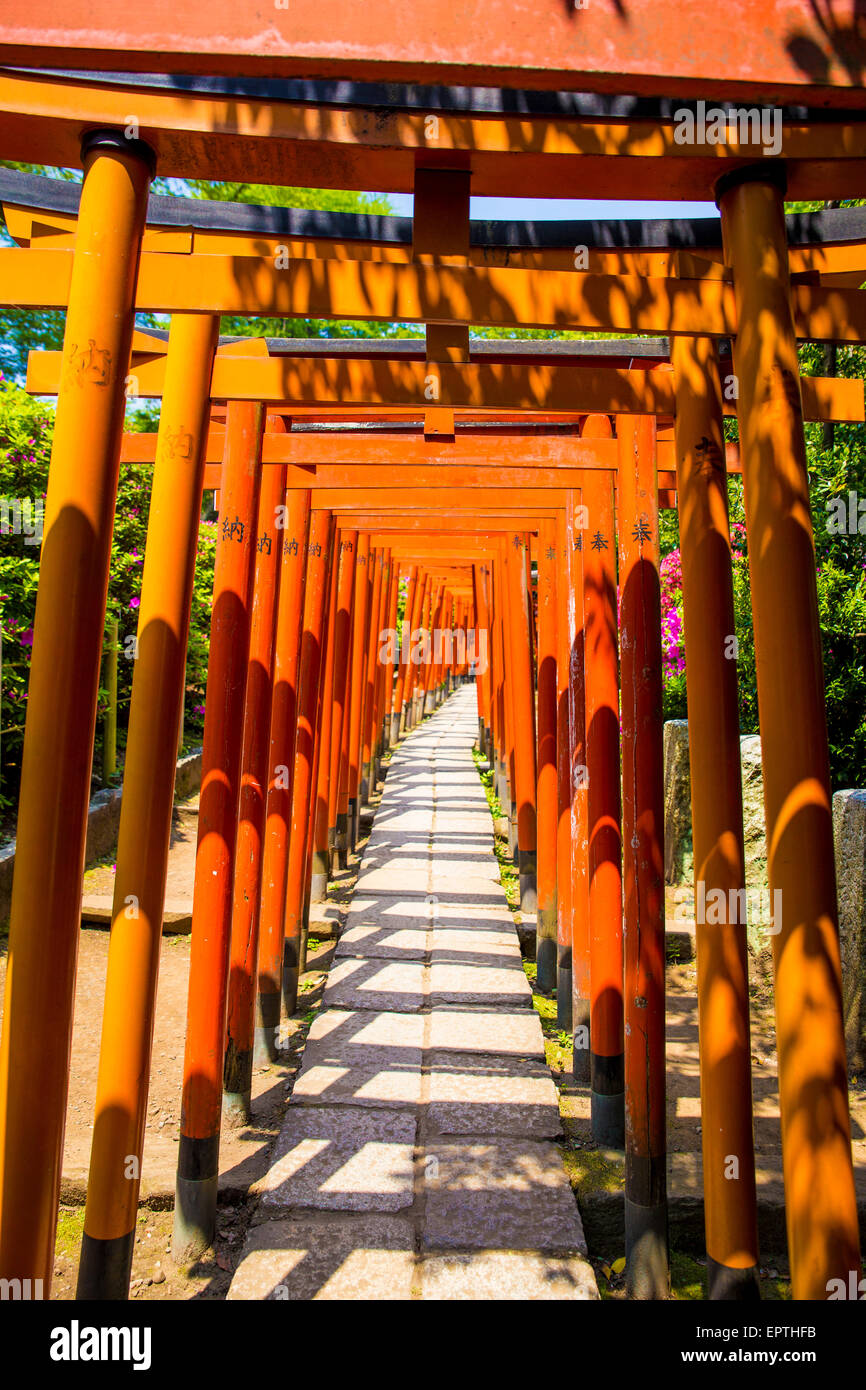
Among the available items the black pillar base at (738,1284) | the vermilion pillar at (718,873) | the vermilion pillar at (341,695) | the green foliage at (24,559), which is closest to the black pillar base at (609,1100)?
the vermilion pillar at (718,873)

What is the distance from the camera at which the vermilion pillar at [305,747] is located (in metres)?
5.72

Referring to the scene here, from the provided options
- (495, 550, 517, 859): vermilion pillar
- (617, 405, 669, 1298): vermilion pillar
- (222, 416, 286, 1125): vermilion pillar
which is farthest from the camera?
(495, 550, 517, 859): vermilion pillar

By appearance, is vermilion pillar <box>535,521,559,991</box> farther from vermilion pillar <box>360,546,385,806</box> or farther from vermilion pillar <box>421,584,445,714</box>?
vermilion pillar <box>421,584,445,714</box>

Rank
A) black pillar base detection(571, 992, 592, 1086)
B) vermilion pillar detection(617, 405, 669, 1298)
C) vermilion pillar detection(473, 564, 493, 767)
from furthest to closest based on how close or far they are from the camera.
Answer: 1. vermilion pillar detection(473, 564, 493, 767)
2. black pillar base detection(571, 992, 592, 1086)
3. vermilion pillar detection(617, 405, 669, 1298)

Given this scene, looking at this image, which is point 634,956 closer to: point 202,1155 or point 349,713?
point 202,1155

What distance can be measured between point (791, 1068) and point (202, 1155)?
2377 millimetres

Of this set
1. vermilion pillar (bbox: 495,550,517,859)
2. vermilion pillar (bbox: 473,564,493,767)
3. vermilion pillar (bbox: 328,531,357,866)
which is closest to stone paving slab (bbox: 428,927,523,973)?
vermilion pillar (bbox: 495,550,517,859)

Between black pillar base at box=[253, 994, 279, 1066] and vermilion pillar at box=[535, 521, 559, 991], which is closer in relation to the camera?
black pillar base at box=[253, 994, 279, 1066]

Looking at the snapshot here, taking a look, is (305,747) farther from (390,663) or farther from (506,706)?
(390,663)

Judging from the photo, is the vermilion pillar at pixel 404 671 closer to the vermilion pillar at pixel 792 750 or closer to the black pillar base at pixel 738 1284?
the black pillar base at pixel 738 1284

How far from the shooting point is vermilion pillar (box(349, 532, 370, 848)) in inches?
379

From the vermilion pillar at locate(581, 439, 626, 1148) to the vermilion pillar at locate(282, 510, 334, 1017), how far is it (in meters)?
2.04

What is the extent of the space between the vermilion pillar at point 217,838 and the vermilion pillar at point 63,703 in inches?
59.4

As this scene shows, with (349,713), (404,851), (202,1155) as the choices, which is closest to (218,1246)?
(202,1155)
